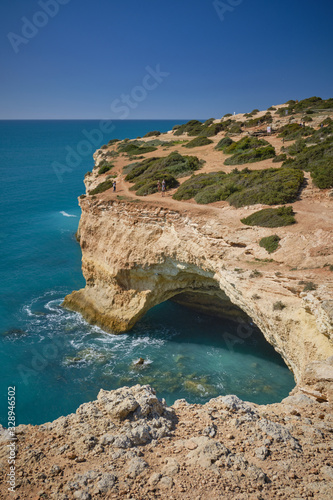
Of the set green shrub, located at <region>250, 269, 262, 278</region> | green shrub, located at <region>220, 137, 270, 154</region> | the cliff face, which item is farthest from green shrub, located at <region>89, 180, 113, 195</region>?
green shrub, located at <region>250, 269, 262, 278</region>

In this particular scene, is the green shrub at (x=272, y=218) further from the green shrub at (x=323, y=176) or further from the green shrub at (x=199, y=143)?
the green shrub at (x=199, y=143)

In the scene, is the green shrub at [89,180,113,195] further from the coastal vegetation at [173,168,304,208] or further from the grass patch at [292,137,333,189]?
the grass patch at [292,137,333,189]

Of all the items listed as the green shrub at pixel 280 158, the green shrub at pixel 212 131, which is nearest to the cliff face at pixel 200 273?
the green shrub at pixel 280 158

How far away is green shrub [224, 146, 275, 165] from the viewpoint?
94.9 ft

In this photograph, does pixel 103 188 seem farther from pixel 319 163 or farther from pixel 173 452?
pixel 173 452

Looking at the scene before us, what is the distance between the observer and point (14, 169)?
75.6 metres

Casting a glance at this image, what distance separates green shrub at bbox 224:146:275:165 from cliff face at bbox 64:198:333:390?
437 inches

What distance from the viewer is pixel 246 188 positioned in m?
21.7

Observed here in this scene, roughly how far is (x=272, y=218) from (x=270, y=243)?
2.15 metres

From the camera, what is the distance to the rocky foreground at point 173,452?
5.95 meters

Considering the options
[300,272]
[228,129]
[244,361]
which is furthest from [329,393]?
[228,129]

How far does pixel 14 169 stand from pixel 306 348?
7855 cm

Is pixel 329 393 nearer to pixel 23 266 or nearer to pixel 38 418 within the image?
pixel 38 418

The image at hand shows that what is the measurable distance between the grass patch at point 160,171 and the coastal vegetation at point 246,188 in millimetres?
2105
